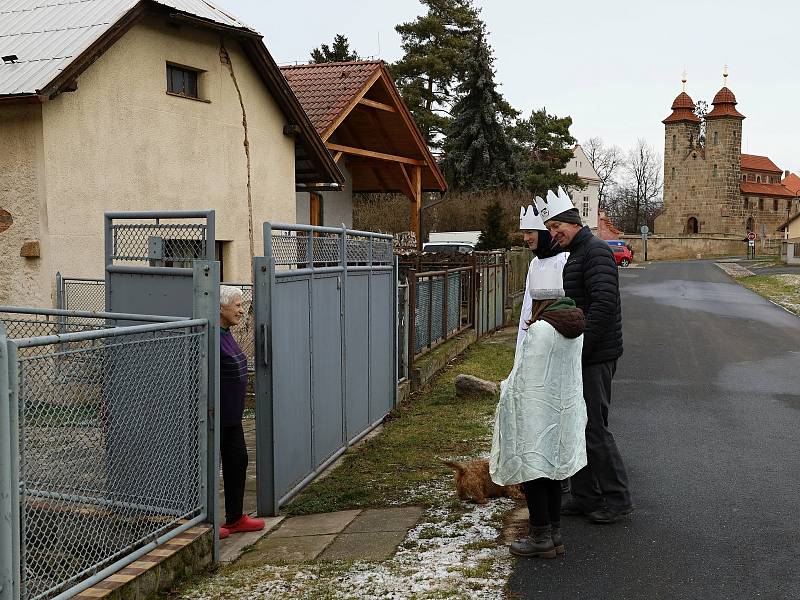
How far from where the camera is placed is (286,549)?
5.54 metres

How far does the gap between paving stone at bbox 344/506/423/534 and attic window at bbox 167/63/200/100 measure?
8.83 meters

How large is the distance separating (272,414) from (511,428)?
183 cm

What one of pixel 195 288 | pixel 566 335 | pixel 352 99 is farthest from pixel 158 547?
pixel 352 99

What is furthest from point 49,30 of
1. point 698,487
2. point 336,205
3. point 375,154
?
point 336,205

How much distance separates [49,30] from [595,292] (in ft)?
30.3

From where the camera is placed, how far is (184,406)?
5117mm

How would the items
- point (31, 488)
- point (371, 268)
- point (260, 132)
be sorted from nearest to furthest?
point (31, 488), point (371, 268), point (260, 132)

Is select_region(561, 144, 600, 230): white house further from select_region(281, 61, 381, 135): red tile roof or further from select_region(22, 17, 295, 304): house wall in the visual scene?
select_region(22, 17, 295, 304): house wall

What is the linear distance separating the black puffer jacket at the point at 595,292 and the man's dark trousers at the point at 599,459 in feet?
0.40

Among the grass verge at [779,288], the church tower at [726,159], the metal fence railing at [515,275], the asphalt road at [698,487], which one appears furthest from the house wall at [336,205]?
the church tower at [726,159]

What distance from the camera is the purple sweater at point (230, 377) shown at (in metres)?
5.58

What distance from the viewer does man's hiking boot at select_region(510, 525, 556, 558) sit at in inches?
202

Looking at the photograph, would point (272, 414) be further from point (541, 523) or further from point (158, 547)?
point (541, 523)

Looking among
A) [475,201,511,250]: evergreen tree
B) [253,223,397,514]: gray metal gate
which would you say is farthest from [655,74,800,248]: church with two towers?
[253,223,397,514]: gray metal gate
